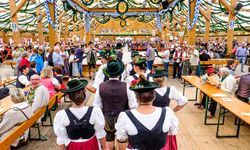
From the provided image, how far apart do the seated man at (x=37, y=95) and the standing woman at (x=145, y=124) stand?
233 centimetres

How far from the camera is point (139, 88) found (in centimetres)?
163

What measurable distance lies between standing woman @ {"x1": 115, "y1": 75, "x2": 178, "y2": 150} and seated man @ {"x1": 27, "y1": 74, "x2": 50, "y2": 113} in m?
2.33

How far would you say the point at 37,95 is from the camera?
3.63 meters

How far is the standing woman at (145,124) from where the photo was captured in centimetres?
161

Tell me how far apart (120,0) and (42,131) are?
762 centimetres

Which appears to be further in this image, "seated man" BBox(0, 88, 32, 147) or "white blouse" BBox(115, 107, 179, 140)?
"seated man" BBox(0, 88, 32, 147)

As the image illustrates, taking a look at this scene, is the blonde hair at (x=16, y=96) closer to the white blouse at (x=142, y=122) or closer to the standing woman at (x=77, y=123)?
the standing woman at (x=77, y=123)

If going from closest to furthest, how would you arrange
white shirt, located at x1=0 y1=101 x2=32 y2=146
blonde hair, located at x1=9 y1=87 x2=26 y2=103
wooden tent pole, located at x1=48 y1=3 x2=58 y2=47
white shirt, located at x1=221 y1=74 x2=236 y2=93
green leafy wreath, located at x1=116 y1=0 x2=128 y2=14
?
white shirt, located at x1=0 y1=101 x2=32 y2=146 → blonde hair, located at x1=9 y1=87 x2=26 y2=103 → white shirt, located at x1=221 y1=74 x2=236 y2=93 → wooden tent pole, located at x1=48 y1=3 x2=58 y2=47 → green leafy wreath, located at x1=116 y1=0 x2=128 y2=14

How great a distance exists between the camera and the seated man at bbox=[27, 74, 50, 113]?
3.61m

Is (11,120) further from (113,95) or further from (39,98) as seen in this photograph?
(113,95)

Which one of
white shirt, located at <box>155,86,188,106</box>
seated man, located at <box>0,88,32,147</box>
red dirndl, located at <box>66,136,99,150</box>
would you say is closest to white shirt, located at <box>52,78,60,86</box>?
seated man, located at <box>0,88,32,147</box>

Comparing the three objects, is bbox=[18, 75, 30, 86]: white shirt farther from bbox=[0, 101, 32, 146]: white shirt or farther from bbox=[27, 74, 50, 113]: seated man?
bbox=[0, 101, 32, 146]: white shirt

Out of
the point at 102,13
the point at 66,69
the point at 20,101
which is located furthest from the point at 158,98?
the point at 102,13

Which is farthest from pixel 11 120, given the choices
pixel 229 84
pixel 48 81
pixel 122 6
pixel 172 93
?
pixel 122 6
